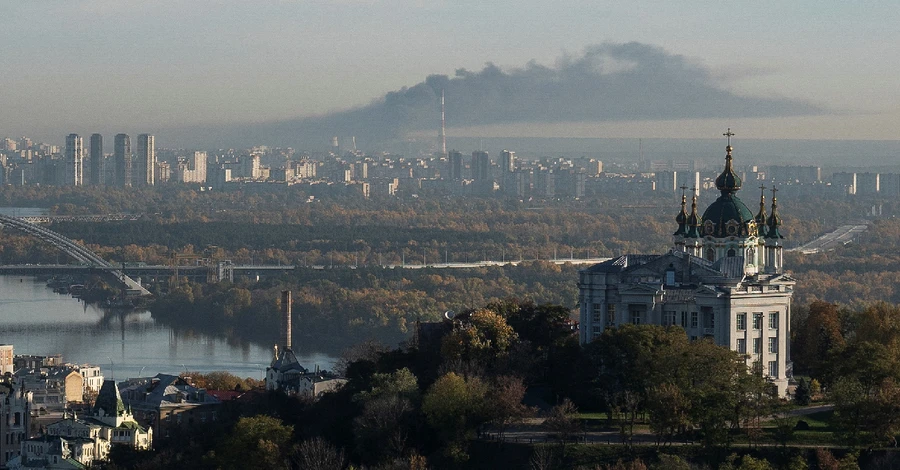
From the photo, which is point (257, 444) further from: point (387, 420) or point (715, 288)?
point (715, 288)

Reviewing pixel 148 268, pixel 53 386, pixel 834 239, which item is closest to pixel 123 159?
pixel 834 239

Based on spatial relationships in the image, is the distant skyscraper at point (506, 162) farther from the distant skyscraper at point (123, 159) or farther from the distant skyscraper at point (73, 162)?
the distant skyscraper at point (73, 162)

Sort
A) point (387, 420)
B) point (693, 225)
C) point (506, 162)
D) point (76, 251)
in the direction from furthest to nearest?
point (506, 162)
point (76, 251)
point (693, 225)
point (387, 420)

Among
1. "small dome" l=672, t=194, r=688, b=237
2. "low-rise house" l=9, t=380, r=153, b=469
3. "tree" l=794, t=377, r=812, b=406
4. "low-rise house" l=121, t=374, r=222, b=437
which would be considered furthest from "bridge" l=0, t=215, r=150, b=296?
"tree" l=794, t=377, r=812, b=406

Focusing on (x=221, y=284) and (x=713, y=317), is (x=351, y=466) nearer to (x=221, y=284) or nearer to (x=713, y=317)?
(x=713, y=317)

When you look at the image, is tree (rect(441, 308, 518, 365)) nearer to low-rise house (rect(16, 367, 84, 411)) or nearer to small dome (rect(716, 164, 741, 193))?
small dome (rect(716, 164, 741, 193))
